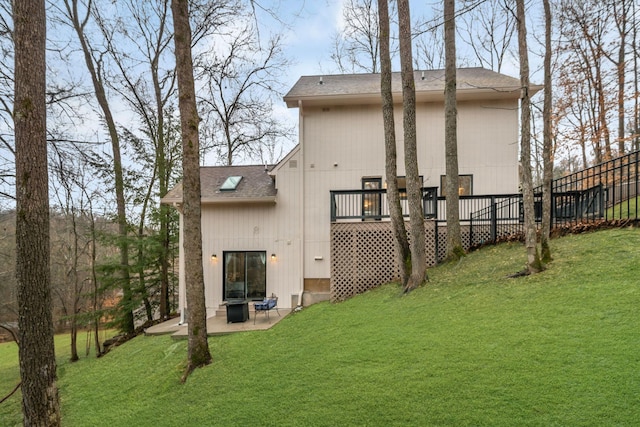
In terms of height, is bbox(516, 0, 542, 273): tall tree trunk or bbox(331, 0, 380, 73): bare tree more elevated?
bbox(331, 0, 380, 73): bare tree

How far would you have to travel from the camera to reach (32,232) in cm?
292

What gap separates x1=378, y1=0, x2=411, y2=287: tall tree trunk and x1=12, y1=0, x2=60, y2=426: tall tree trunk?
5.82 metres

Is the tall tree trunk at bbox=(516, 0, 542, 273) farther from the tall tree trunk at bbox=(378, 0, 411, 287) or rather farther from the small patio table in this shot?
the small patio table

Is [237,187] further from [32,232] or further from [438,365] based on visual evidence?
[438,365]

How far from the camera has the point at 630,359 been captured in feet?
8.93

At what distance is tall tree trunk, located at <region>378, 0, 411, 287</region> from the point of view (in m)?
6.79

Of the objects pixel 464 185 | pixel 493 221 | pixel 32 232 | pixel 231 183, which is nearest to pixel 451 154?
pixel 464 185

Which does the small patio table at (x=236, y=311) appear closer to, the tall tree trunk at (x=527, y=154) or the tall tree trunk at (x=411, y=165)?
the tall tree trunk at (x=411, y=165)

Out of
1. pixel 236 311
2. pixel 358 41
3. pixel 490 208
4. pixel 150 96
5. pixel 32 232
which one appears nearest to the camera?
pixel 32 232

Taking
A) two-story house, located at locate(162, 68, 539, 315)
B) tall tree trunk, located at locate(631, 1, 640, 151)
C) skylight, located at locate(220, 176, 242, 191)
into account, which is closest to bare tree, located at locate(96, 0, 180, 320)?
two-story house, located at locate(162, 68, 539, 315)

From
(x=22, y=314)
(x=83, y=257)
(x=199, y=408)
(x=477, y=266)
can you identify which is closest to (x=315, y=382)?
(x=199, y=408)

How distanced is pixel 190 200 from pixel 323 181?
5.22 meters

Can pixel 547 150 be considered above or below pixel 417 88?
below

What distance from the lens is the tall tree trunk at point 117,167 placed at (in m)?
9.92
